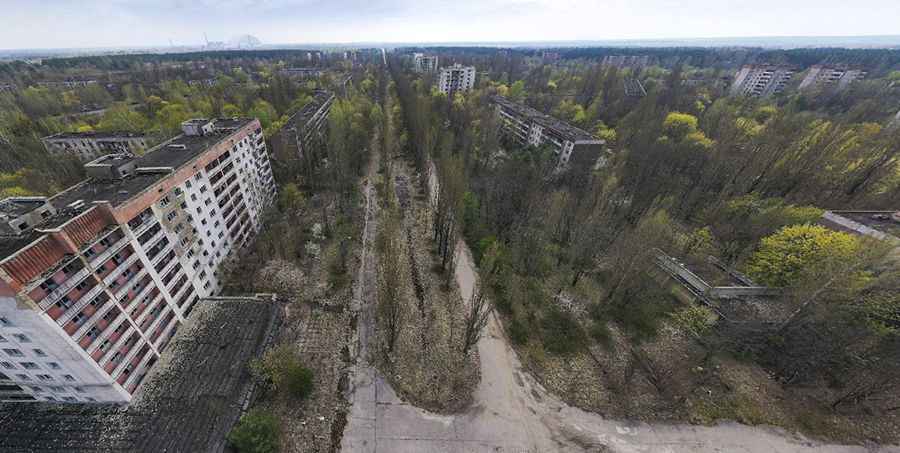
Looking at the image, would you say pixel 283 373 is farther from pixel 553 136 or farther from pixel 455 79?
pixel 455 79

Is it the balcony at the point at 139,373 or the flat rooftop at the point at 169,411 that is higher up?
the balcony at the point at 139,373

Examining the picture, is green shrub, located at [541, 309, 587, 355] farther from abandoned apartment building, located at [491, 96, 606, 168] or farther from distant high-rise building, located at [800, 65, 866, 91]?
distant high-rise building, located at [800, 65, 866, 91]

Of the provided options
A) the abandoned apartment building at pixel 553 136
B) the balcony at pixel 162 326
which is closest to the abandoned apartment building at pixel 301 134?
the balcony at pixel 162 326

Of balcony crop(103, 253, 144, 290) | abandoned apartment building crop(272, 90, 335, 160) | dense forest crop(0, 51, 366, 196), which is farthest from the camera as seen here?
abandoned apartment building crop(272, 90, 335, 160)

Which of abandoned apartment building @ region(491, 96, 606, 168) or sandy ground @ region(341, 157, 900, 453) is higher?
abandoned apartment building @ region(491, 96, 606, 168)

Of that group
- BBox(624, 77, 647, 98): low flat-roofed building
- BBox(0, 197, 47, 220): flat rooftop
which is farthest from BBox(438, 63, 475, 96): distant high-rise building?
BBox(0, 197, 47, 220): flat rooftop

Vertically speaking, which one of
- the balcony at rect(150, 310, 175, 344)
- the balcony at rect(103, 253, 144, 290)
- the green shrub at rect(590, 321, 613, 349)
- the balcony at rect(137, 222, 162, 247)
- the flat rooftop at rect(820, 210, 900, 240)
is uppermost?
the balcony at rect(137, 222, 162, 247)

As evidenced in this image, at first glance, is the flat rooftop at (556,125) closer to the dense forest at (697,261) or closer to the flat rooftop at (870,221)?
the dense forest at (697,261)
